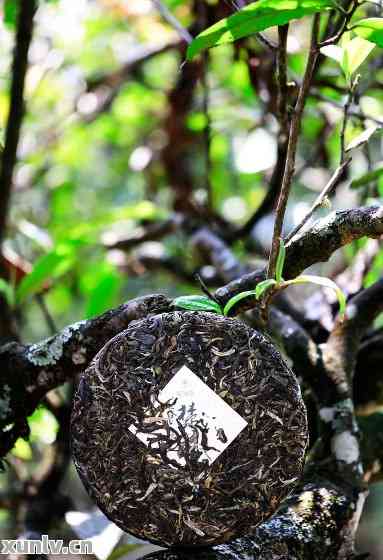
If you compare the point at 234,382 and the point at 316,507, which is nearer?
the point at 234,382

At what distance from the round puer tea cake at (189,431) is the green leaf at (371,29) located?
25 cm

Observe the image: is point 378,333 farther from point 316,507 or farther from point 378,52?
point 378,52

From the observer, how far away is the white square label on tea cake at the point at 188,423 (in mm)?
551

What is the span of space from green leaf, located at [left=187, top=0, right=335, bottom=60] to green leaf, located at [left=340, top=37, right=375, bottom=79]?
118mm

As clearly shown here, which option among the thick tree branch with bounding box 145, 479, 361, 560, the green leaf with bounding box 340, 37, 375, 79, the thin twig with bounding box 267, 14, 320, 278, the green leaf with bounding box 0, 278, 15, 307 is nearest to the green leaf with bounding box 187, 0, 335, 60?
the thin twig with bounding box 267, 14, 320, 278

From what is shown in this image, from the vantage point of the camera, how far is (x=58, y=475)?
3.72 feet

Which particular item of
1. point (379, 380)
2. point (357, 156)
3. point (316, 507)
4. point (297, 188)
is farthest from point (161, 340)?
point (357, 156)

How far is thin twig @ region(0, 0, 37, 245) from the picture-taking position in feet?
2.74

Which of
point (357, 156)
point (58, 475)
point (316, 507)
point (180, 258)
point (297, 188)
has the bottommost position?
point (316, 507)

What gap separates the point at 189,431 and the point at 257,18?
1.03ft

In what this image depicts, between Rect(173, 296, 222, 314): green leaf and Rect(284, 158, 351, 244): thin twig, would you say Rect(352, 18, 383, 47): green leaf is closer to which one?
Rect(284, 158, 351, 244): thin twig

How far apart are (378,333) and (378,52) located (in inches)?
23.6

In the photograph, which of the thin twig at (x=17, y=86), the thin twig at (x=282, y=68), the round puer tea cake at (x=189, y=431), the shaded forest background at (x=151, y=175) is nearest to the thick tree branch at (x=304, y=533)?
the round puer tea cake at (x=189, y=431)

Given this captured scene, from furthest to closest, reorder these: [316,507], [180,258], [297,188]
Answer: [297,188] → [180,258] → [316,507]
